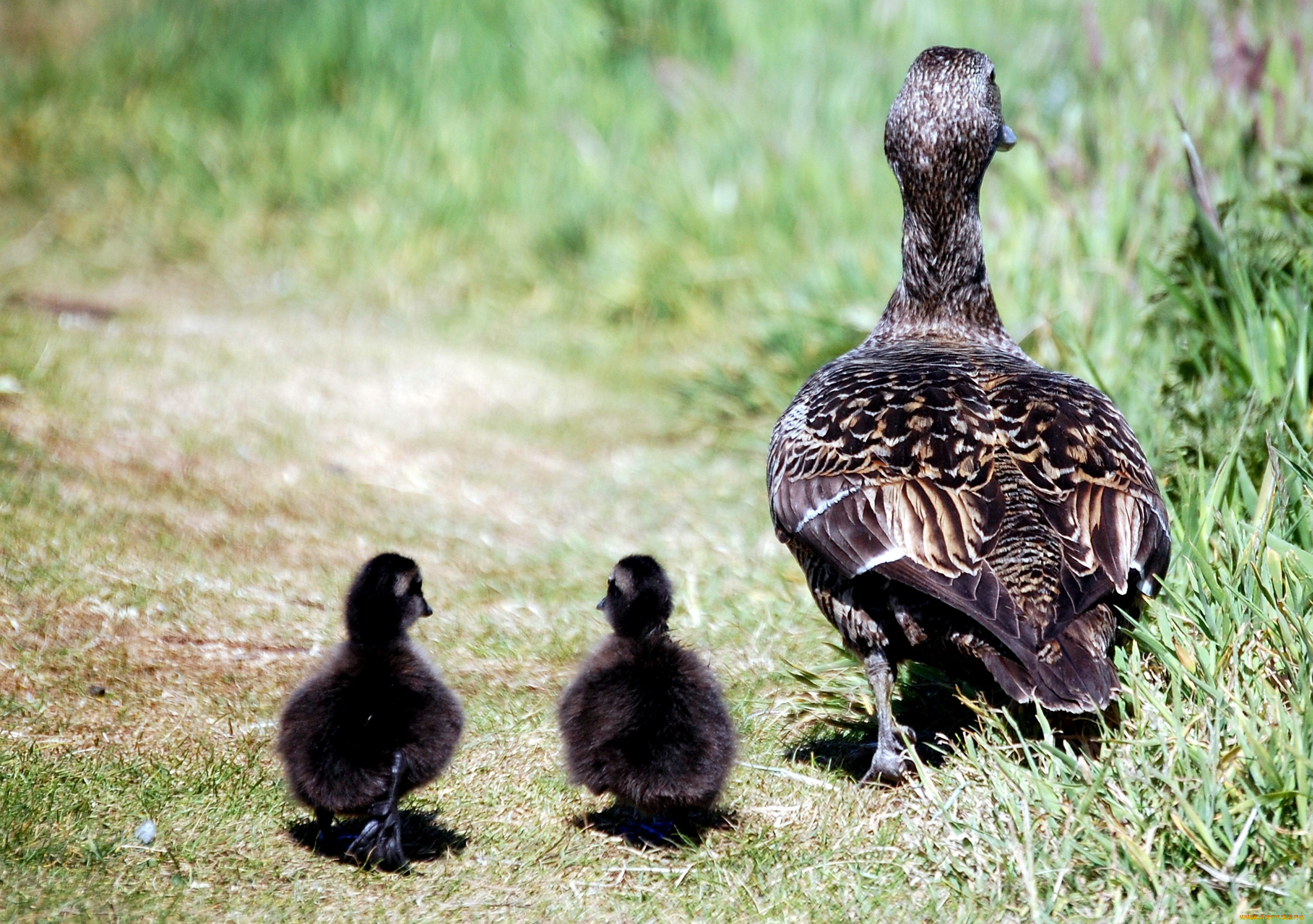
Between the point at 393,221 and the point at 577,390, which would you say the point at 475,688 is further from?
the point at 393,221

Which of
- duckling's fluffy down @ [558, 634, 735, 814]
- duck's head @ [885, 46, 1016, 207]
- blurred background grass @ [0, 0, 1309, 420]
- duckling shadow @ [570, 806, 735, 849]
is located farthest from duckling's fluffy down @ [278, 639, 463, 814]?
blurred background grass @ [0, 0, 1309, 420]

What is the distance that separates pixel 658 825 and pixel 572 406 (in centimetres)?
444

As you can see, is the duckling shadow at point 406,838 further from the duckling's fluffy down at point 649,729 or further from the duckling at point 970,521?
the duckling at point 970,521

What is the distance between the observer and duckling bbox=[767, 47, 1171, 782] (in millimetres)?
3451

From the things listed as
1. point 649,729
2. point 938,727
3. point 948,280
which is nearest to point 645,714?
point 649,729

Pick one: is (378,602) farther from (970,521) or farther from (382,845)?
(970,521)

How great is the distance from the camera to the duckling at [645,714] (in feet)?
11.7

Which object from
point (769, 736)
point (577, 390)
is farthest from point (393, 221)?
point (769, 736)

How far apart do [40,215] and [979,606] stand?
8931 millimetres

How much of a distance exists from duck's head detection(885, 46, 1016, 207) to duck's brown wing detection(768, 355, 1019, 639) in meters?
1.15

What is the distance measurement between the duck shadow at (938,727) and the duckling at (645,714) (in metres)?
0.55

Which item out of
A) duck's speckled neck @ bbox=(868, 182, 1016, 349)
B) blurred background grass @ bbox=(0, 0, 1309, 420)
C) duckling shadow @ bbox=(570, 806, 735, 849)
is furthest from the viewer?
blurred background grass @ bbox=(0, 0, 1309, 420)

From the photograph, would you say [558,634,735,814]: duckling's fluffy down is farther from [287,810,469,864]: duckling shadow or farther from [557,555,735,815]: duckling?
[287,810,469,864]: duckling shadow

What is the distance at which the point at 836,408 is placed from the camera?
13.5ft
